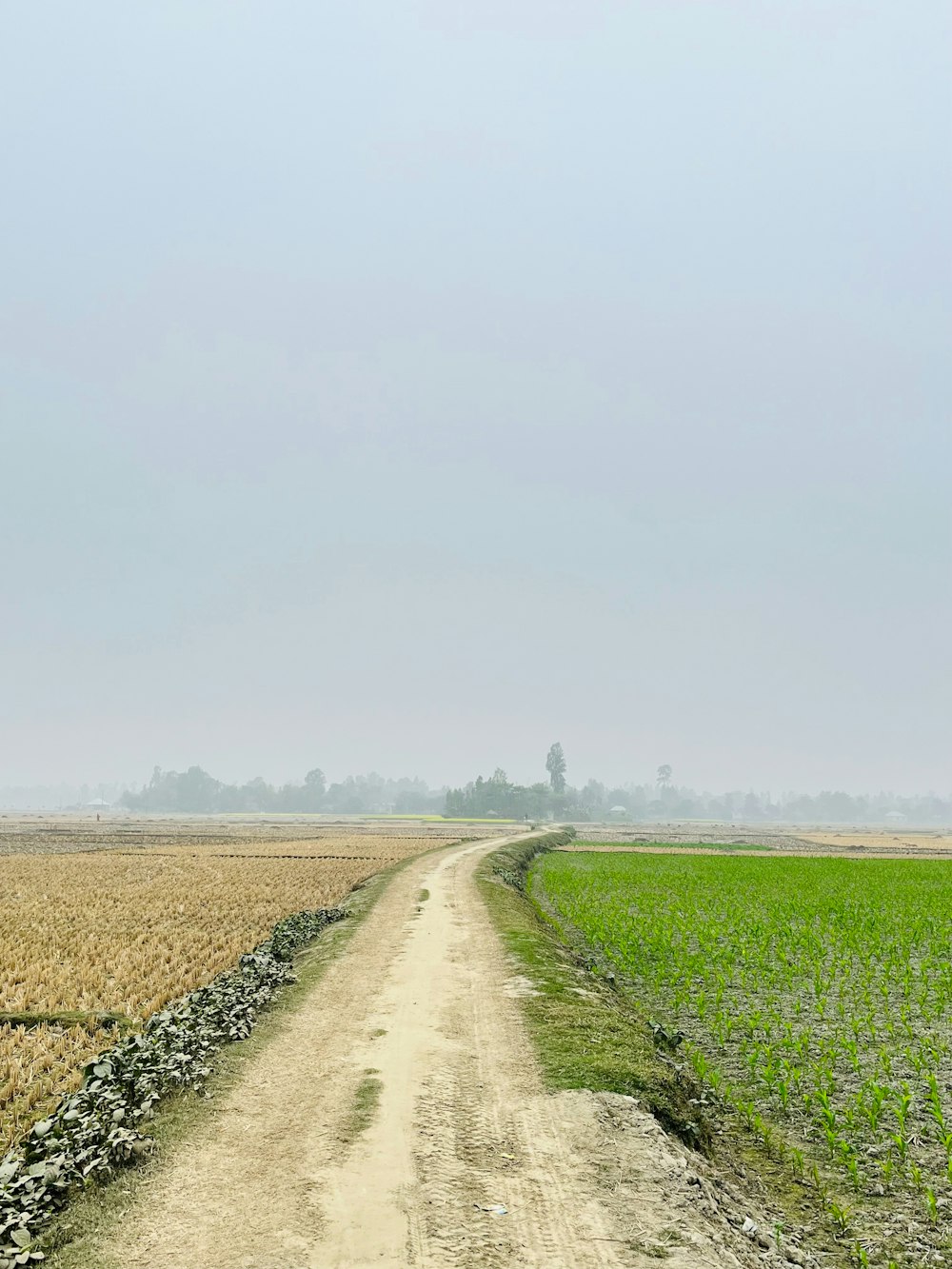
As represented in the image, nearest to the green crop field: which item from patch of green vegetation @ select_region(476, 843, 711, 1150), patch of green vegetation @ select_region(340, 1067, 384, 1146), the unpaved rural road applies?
patch of green vegetation @ select_region(476, 843, 711, 1150)

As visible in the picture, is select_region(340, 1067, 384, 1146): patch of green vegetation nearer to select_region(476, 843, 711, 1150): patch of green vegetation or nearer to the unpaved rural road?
the unpaved rural road

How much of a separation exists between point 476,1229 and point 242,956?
13819mm

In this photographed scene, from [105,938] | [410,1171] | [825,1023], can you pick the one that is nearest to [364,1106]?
[410,1171]

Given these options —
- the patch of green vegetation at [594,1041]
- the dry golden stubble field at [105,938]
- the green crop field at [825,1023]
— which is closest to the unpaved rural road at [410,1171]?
the patch of green vegetation at [594,1041]

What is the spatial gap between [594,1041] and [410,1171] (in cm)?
528

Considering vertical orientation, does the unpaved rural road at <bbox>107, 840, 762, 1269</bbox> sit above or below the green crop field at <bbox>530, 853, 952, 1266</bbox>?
above

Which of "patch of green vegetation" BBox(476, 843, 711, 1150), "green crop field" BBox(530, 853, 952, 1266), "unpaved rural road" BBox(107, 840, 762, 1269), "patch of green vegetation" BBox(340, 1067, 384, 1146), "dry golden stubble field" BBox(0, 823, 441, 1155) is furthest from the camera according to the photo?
"dry golden stubble field" BBox(0, 823, 441, 1155)

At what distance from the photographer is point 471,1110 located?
9594 millimetres

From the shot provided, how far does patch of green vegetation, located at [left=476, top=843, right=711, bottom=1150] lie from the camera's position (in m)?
10.4

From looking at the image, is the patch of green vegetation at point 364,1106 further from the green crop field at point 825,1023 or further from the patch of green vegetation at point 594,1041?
the green crop field at point 825,1023

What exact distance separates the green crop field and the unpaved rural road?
2452mm

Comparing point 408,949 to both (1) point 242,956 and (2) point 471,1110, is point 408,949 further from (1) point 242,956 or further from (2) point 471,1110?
(2) point 471,1110

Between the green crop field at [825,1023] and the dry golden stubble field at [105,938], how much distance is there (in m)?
10.7

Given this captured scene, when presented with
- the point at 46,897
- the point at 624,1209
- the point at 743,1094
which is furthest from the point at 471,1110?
the point at 46,897
